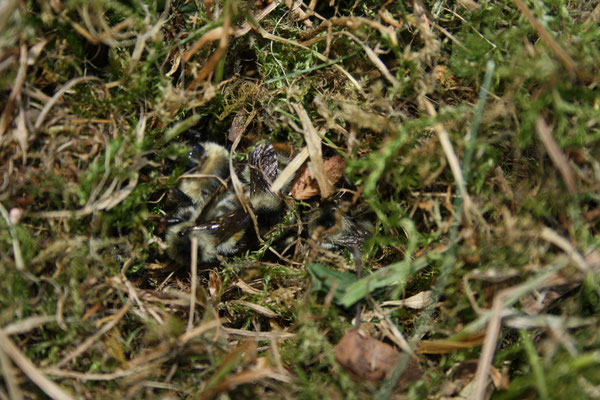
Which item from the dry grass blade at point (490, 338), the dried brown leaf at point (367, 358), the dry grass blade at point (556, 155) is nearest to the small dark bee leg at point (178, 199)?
the dried brown leaf at point (367, 358)

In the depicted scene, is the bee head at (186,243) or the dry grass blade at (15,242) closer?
the dry grass blade at (15,242)

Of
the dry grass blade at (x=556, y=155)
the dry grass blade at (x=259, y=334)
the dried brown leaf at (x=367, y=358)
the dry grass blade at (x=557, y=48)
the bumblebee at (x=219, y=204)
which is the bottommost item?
the dry grass blade at (x=259, y=334)

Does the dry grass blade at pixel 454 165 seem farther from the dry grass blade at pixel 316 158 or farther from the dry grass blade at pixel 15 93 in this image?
the dry grass blade at pixel 15 93

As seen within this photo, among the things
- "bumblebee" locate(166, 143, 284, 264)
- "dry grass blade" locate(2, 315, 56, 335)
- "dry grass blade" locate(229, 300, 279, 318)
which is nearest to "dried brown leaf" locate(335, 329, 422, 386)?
"dry grass blade" locate(229, 300, 279, 318)

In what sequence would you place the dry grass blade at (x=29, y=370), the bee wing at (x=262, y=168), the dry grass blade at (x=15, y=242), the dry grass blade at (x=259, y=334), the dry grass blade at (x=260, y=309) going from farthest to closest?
the bee wing at (x=262, y=168)
the dry grass blade at (x=260, y=309)
the dry grass blade at (x=259, y=334)
the dry grass blade at (x=15, y=242)
the dry grass blade at (x=29, y=370)

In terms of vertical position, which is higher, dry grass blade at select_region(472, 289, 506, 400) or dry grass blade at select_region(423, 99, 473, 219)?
dry grass blade at select_region(423, 99, 473, 219)

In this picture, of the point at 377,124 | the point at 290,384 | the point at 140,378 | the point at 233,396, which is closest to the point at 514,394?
the point at 290,384

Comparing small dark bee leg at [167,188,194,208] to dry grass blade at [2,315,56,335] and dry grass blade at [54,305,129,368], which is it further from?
dry grass blade at [2,315,56,335]

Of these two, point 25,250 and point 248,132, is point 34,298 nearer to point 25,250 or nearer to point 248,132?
point 25,250
